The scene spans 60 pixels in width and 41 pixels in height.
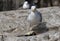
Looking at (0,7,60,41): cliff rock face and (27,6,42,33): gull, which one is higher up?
(27,6,42,33): gull

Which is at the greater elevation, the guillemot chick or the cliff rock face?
the guillemot chick

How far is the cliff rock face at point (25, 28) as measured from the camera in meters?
2.88

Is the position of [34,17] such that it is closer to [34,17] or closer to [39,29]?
[34,17]

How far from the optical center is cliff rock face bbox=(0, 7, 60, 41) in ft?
9.45

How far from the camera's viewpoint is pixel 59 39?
110 inches

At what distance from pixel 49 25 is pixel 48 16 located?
2.38 feet

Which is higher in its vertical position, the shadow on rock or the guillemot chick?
the guillemot chick

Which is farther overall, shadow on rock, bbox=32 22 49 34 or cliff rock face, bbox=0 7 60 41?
shadow on rock, bbox=32 22 49 34

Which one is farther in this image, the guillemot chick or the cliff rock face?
the guillemot chick

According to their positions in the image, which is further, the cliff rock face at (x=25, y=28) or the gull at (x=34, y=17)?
the gull at (x=34, y=17)

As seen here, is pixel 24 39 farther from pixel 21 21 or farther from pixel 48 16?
pixel 48 16

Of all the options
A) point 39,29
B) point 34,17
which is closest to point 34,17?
point 34,17

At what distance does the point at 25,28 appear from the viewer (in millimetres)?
3457

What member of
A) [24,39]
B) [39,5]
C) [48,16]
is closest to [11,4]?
[39,5]
